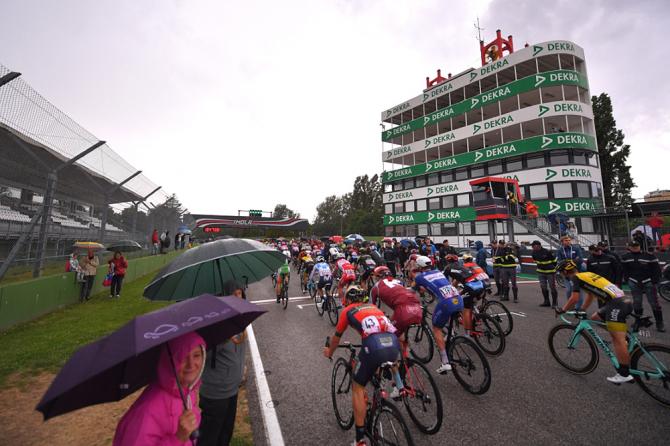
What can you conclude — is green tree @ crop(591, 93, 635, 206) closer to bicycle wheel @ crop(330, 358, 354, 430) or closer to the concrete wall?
bicycle wheel @ crop(330, 358, 354, 430)

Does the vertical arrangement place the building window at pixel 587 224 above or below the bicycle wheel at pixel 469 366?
above

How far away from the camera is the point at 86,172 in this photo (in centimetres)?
902

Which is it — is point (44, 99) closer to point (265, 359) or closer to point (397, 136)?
point (265, 359)

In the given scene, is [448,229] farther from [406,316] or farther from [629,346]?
[406,316]

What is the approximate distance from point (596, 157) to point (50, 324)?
35.7m

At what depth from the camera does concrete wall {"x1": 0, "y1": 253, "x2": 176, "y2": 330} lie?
6574 mm

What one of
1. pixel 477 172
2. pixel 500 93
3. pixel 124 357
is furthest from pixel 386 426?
pixel 500 93

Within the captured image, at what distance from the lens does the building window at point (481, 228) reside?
26781mm

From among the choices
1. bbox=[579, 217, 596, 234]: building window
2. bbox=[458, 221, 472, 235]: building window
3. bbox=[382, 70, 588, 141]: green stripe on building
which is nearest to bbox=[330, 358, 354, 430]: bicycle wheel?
bbox=[579, 217, 596, 234]: building window

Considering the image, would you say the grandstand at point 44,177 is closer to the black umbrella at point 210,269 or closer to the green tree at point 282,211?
the black umbrella at point 210,269

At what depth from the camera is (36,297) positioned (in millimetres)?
7566

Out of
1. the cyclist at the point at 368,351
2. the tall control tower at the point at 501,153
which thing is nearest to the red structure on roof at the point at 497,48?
the tall control tower at the point at 501,153

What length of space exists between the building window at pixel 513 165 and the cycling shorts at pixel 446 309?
27.2 m

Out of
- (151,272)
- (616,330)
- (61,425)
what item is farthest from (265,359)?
(151,272)
